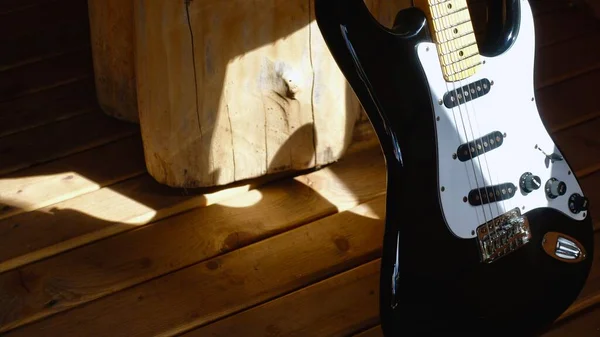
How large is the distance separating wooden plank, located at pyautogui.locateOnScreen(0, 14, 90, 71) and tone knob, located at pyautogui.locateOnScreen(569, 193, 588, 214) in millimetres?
1268

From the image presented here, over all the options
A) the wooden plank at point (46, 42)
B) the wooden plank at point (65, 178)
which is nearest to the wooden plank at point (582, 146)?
the wooden plank at point (65, 178)

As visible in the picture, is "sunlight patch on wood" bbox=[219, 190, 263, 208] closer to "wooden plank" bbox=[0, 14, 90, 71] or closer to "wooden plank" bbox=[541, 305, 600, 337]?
"wooden plank" bbox=[541, 305, 600, 337]

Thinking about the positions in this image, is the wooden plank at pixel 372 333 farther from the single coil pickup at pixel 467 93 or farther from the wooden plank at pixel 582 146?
the wooden plank at pixel 582 146

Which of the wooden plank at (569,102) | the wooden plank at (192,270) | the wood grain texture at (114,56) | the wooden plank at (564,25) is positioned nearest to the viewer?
the wooden plank at (192,270)

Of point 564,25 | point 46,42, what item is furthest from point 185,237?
point 564,25

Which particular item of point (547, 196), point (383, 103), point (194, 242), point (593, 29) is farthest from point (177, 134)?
point (593, 29)

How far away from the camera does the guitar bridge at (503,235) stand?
1.19 metres

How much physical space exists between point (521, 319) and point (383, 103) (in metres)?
0.41

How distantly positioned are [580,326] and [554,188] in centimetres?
25

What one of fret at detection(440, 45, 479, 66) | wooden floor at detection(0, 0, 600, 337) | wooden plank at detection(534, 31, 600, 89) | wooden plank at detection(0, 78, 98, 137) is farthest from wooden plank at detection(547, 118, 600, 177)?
wooden plank at detection(0, 78, 98, 137)

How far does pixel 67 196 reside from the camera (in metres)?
1.59

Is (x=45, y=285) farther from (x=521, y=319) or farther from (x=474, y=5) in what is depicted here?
(x=474, y=5)

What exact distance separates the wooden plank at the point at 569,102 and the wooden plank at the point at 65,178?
0.87 metres

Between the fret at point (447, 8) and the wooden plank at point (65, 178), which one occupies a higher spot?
the fret at point (447, 8)
